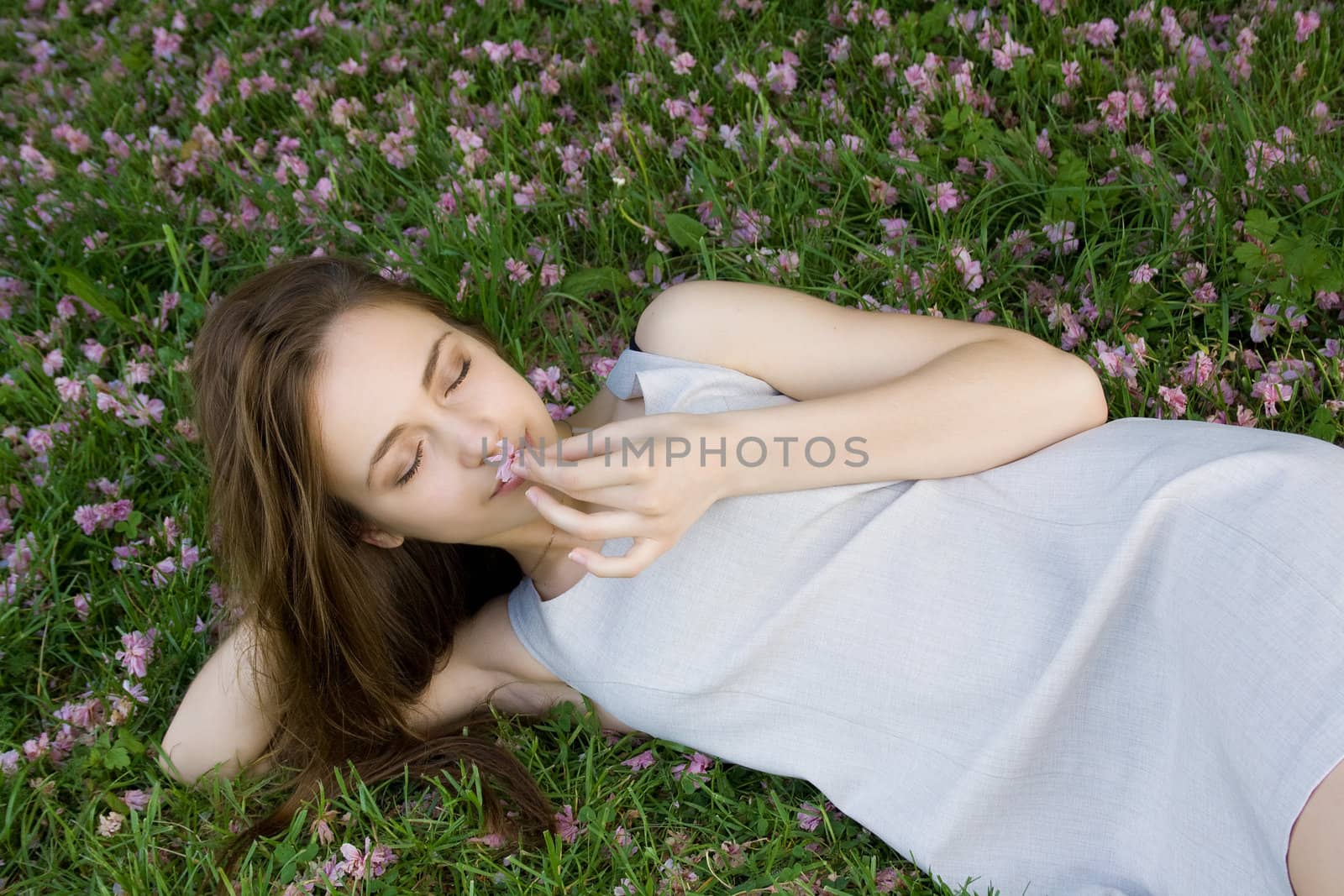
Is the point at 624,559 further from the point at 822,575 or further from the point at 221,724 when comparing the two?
the point at 221,724

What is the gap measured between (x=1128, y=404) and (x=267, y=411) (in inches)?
70.5

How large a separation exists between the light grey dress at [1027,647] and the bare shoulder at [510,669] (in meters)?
0.11

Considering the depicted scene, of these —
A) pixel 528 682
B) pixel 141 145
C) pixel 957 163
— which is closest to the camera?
pixel 528 682

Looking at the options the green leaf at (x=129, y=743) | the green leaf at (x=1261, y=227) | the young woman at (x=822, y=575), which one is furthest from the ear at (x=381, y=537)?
the green leaf at (x=1261, y=227)

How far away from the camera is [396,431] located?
191cm

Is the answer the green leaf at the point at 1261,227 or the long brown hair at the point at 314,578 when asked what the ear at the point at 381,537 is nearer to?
the long brown hair at the point at 314,578

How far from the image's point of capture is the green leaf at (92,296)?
3281 millimetres

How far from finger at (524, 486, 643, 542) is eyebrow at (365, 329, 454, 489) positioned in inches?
11.2

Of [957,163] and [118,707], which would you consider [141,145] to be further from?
[957,163]

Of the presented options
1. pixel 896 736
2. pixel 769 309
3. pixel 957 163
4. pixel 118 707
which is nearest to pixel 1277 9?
pixel 957 163

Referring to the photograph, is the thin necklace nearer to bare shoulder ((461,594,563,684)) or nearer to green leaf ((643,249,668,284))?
bare shoulder ((461,594,563,684))

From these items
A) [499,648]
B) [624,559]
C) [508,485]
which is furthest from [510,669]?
[624,559]

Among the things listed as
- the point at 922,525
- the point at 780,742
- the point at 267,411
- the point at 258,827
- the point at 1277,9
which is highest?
the point at 1277,9

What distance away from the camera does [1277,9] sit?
9.79ft
